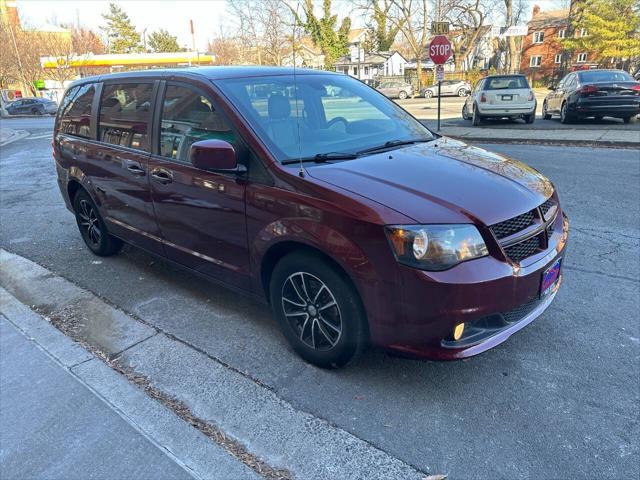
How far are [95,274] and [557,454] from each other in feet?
13.9

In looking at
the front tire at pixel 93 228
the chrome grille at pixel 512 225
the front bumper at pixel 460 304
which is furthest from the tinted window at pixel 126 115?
the chrome grille at pixel 512 225

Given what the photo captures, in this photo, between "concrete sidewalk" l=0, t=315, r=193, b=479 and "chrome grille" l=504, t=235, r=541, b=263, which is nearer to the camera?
"concrete sidewalk" l=0, t=315, r=193, b=479

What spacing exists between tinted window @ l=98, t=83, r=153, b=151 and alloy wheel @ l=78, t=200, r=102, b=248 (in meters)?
0.94

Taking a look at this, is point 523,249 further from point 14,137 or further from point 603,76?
point 14,137

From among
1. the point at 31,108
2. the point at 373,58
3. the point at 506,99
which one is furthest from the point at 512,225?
the point at 373,58

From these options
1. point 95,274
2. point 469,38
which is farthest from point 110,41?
point 95,274

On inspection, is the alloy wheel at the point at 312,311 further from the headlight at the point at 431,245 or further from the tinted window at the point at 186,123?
the tinted window at the point at 186,123

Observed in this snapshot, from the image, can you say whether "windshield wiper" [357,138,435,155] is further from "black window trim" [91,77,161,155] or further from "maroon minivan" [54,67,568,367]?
"black window trim" [91,77,161,155]

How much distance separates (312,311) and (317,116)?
1.45 meters

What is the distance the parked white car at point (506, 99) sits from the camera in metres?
14.8

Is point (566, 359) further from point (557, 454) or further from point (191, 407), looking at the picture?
point (191, 407)

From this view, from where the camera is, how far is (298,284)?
2.96 meters

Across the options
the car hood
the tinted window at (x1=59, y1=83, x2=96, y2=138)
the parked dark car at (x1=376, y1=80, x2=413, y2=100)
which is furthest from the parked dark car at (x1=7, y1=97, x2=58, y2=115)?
the car hood

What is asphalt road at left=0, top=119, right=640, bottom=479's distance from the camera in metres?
2.35
